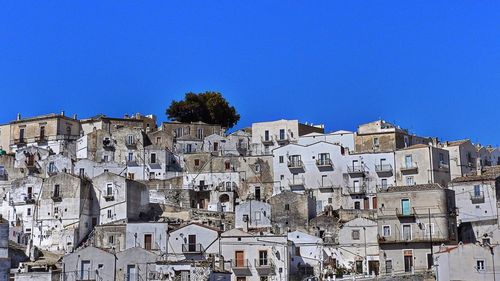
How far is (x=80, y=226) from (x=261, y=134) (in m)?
23.2

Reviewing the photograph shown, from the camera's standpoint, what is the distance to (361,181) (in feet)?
238

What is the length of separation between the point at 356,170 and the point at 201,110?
28.0m

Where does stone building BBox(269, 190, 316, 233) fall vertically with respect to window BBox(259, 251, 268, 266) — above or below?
above

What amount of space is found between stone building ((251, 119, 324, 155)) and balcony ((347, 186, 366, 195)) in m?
10.9

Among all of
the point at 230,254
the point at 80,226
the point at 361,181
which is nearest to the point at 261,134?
the point at 361,181

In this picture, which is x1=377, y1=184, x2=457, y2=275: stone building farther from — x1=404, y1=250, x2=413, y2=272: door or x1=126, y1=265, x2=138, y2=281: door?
x1=126, y1=265, x2=138, y2=281: door

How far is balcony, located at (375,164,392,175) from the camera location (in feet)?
237

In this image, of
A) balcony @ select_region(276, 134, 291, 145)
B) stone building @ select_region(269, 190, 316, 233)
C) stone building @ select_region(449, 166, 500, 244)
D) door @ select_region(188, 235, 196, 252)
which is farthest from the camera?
balcony @ select_region(276, 134, 291, 145)

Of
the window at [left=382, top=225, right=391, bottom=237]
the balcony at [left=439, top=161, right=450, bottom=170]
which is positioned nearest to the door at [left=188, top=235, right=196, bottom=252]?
the window at [left=382, top=225, right=391, bottom=237]

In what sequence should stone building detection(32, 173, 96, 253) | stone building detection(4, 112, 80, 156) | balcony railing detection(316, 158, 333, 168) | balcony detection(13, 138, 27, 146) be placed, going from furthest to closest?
balcony detection(13, 138, 27, 146)
stone building detection(4, 112, 80, 156)
balcony railing detection(316, 158, 333, 168)
stone building detection(32, 173, 96, 253)

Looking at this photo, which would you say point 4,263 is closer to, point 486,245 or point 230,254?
point 230,254

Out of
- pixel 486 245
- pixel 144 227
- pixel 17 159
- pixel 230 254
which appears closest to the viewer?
pixel 486 245

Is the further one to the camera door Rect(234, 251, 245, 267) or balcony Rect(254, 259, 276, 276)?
door Rect(234, 251, 245, 267)

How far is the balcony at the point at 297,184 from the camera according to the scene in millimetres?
74625
